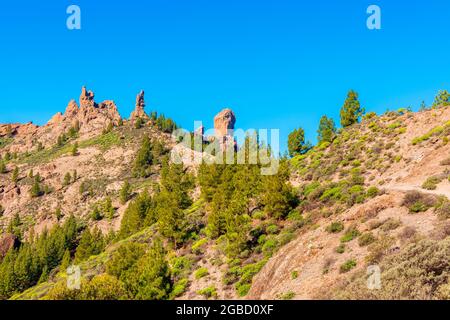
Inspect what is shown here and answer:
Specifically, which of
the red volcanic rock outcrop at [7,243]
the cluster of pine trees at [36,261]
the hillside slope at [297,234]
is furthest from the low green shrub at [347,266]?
the red volcanic rock outcrop at [7,243]

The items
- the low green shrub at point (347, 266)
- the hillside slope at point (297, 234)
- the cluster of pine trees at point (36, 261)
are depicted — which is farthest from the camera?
the cluster of pine trees at point (36, 261)

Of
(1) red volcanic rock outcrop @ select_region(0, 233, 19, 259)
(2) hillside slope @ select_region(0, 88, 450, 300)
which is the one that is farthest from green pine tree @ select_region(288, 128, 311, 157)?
(1) red volcanic rock outcrop @ select_region(0, 233, 19, 259)

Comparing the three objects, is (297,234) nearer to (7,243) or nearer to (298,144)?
(298,144)

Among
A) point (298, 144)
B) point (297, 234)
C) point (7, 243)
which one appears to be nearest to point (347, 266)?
point (297, 234)

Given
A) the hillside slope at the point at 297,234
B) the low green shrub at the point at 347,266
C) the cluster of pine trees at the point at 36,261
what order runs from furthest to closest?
the cluster of pine trees at the point at 36,261 < the low green shrub at the point at 347,266 < the hillside slope at the point at 297,234

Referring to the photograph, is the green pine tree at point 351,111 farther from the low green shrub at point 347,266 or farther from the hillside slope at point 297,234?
the low green shrub at point 347,266

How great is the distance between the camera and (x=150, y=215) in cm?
8044

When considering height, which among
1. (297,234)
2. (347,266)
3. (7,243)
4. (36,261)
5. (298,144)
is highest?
(298,144)

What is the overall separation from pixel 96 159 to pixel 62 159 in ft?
57.6

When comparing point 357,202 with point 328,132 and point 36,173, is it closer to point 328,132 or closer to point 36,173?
point 328,132

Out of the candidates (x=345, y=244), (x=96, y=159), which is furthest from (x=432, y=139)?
(x=96, y=159)

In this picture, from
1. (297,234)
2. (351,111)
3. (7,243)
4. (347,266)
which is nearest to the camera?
(347,266)

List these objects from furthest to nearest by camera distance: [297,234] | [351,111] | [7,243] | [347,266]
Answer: [7,243] → [351,111] → [297,234] → [347,266]

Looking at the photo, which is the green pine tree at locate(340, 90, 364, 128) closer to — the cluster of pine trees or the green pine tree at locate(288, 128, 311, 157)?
the green pine tree at locate(288, 128, 311, 157)
